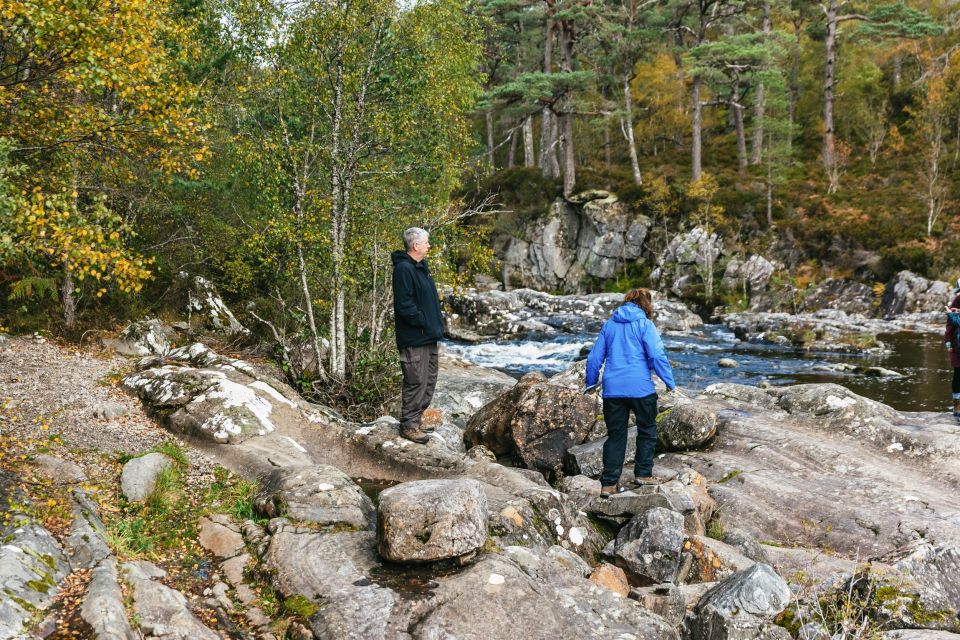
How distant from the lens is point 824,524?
7859 millimetres

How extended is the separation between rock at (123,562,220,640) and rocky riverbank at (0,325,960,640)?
18 mm

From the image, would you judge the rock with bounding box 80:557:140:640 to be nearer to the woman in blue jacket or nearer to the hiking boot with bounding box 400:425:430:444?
the hiking boot with bounding box 400:425:430:444

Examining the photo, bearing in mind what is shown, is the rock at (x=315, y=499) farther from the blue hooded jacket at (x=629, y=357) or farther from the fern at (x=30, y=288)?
the fern at (x=30, y=288)

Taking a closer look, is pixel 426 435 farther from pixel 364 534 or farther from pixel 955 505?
pixel 955 505

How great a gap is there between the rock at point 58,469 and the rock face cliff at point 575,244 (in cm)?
4010

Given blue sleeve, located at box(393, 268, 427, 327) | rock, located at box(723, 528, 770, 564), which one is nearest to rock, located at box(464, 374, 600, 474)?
rock, located at box(723, 528, 770, 564)

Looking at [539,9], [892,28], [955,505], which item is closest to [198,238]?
[955,505]

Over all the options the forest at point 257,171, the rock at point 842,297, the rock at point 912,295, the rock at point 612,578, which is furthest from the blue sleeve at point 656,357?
the rock at point 842,297

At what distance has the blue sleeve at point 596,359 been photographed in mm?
7797

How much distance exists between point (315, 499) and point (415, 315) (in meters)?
2.76

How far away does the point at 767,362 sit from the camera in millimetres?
21969

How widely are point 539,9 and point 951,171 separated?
31184 millimetres

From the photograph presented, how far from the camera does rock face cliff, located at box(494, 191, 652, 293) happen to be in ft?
145

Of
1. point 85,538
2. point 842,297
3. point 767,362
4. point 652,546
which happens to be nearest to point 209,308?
point 85,538
